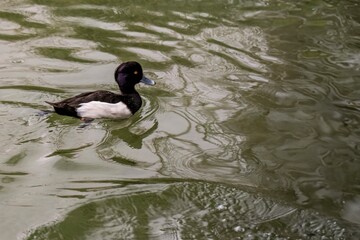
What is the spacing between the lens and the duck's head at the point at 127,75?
6.80 m

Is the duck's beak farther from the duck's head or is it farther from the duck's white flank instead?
the duck's white flank

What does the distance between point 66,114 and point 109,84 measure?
1159 mm

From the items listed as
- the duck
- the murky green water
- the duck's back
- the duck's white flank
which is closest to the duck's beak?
the duck

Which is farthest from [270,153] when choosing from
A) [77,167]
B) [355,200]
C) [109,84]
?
[109,84]

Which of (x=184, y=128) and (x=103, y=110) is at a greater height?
(x=103, y=110)

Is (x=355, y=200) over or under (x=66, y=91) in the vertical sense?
under

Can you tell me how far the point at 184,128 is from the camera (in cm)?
655

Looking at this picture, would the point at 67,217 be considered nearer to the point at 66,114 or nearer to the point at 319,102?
the point at 66,114

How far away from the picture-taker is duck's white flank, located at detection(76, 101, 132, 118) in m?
6.39

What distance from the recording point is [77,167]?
18.4 feet

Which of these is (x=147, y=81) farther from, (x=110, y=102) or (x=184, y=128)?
(x=184, y=128)

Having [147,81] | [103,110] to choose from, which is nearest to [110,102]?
[103,110]

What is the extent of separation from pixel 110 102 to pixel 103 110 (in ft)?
0.37

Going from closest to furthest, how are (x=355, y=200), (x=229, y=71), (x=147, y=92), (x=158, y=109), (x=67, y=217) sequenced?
(x=67, y=217), (x=355, y=200), (x=158, y=109), (x=147, y=92), (x=229, y=71)
